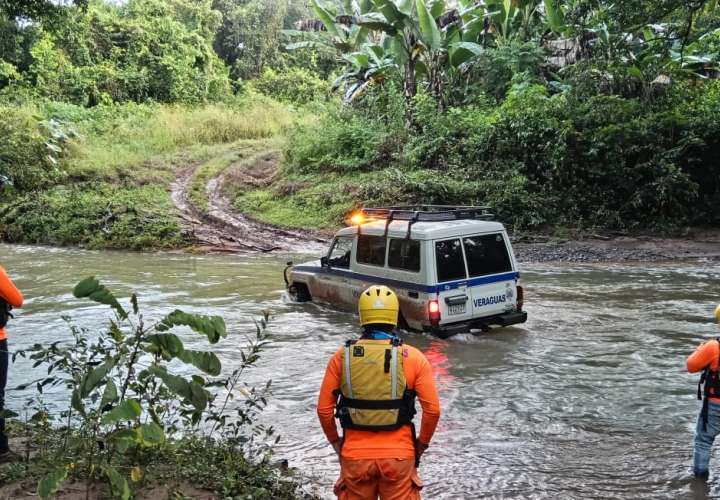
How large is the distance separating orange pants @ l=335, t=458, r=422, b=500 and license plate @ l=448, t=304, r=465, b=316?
20.3 feet

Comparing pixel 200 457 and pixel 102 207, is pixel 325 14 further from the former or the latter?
pixel 200 457

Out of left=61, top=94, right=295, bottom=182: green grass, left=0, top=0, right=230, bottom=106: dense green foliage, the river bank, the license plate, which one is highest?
left=0, top=0, right=230, bottom=106: dense green foliage

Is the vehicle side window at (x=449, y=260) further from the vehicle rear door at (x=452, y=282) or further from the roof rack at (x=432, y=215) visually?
the roof rack at (x=432, y=215)

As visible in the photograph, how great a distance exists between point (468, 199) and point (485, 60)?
791 cm

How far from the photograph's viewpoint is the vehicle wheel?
1295cm

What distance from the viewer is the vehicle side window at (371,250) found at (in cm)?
1086

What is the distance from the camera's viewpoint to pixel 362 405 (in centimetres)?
388

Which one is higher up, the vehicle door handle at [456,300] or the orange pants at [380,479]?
the orange pants at [380,479]

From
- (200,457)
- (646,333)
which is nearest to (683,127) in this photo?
(646,333)

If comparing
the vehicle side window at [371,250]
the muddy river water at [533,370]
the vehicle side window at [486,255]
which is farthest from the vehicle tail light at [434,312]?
the vehicle side window at [371,250]

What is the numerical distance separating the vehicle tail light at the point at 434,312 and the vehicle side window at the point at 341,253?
85.6 inches

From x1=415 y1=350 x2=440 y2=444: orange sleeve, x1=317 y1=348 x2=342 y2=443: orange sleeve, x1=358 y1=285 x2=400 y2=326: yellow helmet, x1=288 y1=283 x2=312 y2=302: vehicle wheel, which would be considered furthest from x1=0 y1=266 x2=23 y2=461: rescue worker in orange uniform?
x1=288 y1=283 x2=312 y2=302: vehicle wheel

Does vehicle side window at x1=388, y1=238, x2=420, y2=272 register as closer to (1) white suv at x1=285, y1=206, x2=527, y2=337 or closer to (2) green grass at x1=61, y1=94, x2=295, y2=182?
(1) white suv at x1=285, y1=206, x2=527, y2=337

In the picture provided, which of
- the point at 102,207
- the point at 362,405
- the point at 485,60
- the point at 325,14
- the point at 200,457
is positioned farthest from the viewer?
the point at 325,14
